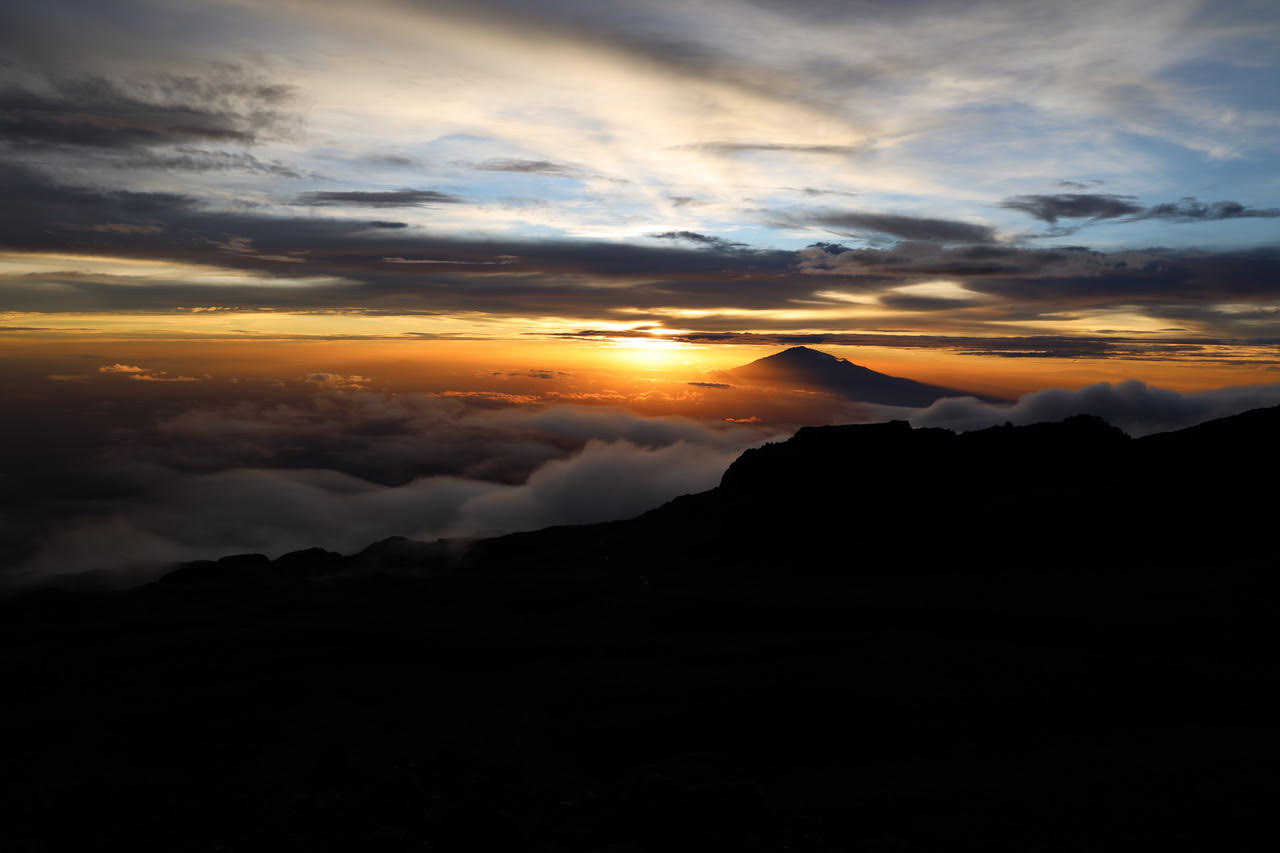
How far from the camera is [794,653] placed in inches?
2761

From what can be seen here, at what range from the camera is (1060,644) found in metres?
65.6

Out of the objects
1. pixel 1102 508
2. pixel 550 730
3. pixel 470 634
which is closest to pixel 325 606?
pixel 470 634

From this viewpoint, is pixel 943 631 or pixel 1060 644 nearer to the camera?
pixel 1060 644

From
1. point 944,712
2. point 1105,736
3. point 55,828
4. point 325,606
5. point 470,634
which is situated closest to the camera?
point 55,828

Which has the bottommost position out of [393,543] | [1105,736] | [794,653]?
[393,543]

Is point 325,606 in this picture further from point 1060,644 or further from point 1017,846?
point 1017,846

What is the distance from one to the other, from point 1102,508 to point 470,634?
8829 cm

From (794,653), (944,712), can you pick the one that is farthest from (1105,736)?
(794,653)

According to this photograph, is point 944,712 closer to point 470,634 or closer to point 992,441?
point 470,634

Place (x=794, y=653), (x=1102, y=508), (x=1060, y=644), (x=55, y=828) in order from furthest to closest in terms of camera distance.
A: (x=1102, y=508) → (x=794, y=653) → (x=1060, y=644) → (x=55, y=828)

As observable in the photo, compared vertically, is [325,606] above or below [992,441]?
below

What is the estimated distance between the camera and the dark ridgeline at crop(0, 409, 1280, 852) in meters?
32.5

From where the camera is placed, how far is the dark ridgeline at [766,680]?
107 feet

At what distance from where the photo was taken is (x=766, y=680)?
59750mm
